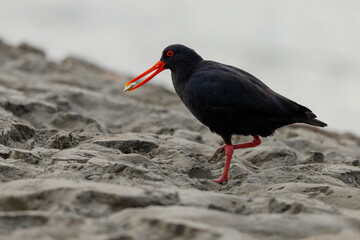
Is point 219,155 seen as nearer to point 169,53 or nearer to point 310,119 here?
point 310,119

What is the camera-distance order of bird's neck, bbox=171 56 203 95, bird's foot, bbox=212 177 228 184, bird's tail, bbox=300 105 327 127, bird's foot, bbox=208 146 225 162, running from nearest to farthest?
bird's foot, bbox=212 177 228 184 → bird's tail, bbox=300 105 327 127 → bird's foot, bbox=208 146 225 162 → bird's neck, bbox=171 56 203 95

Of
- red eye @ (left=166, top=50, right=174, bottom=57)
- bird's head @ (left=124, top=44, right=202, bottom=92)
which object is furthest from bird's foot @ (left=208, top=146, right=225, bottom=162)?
red eye @ (left=166, top=50, right=174, bottom=57)

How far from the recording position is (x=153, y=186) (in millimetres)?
4035

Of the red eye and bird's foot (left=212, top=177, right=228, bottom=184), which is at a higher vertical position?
the red eye

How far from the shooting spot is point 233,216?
11.1 feet

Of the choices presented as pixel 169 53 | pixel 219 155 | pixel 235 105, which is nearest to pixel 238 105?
pixel 235 105

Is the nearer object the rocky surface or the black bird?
the rocky surface

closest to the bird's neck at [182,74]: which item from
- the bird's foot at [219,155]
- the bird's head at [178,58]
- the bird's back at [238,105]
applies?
the bird's head at [178,58]

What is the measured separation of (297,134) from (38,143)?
4.58 meters

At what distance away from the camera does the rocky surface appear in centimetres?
310

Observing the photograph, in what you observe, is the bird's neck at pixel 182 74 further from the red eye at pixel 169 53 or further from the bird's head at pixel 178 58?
the red eye at pixel 169 53

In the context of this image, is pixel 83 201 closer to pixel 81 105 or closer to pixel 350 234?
pixel 350 234

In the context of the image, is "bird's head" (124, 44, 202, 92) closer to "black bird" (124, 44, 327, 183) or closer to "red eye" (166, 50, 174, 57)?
"red eye" (166, 50, 174, 57)

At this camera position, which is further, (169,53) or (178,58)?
(169,53)
